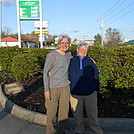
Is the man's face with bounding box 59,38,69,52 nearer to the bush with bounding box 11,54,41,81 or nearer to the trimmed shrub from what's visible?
the bush with bounding box 11,54,41,81

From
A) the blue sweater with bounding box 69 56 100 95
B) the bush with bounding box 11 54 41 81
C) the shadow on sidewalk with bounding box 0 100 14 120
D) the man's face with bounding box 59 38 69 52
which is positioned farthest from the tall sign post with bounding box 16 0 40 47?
the blue sweater with bounding box 69 56 100 95

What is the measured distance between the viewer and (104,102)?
13.0 feet

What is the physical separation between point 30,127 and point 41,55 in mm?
5027

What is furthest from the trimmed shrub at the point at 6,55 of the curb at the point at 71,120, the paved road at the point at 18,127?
the paved road at the point at 18,127

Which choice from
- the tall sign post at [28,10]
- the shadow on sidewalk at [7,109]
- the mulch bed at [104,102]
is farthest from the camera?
the tall sign post at [28,10]

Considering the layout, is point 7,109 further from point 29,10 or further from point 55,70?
point 29,10

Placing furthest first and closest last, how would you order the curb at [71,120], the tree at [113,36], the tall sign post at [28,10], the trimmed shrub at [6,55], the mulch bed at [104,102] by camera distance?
1. the tree at [113,36]
2. the tall sign post at [28,10]
3. the trimmed shrub at [6,55]
4. the mulch bed at [104,102]
5. the curb at [71,120]

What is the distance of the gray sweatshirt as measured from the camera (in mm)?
2439

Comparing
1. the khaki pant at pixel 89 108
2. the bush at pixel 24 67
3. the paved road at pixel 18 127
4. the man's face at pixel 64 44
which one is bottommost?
the paved road at pixel 18 127

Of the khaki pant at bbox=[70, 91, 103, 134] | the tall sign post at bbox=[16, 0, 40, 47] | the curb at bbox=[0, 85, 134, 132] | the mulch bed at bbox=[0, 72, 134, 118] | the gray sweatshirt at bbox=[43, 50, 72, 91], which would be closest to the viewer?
the gray sweatshirt at bbox=[43, 50, 72, 91]

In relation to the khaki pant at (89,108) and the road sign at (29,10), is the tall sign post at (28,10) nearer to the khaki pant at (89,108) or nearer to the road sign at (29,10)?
the road sign at (29,10)

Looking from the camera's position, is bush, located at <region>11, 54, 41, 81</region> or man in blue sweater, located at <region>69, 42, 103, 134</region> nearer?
man in blue sweater, located at <region>69, 42, 103, 134</region>

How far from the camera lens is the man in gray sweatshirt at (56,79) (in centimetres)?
245

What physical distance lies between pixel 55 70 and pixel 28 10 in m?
11.7
